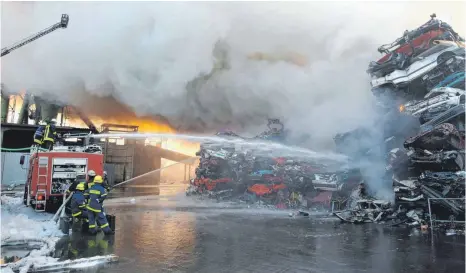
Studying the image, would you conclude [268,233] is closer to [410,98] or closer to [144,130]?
[410,98]

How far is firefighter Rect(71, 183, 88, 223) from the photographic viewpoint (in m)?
7.26

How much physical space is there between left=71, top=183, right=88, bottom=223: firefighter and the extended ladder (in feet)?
5.69

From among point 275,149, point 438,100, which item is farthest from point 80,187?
point 275,149

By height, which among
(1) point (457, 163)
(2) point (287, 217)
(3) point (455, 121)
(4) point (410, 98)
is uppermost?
(4) point (410, 98)

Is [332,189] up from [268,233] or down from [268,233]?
up

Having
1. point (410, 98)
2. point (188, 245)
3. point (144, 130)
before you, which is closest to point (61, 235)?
point (188, 245)

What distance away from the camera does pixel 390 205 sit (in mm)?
10008

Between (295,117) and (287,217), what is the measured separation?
8.15 metres

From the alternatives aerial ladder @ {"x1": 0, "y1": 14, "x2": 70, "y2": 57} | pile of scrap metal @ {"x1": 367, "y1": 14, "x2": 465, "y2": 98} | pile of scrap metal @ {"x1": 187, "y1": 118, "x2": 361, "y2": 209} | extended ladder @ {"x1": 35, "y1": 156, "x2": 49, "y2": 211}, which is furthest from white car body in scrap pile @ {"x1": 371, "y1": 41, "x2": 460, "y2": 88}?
aerial ladder @ {"x1": 0, "y1": 14, "x2": 70, "y2": 57}

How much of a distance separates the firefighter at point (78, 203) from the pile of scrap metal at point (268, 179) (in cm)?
852

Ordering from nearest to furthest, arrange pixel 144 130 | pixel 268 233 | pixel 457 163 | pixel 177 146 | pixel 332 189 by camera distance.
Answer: pixel 268 233 → pixel 457 163 → pixel 332 189 → pixel 144 130 → pixel 177 146

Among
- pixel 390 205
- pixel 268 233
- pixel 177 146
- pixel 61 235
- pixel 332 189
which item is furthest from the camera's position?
pixel 177 146

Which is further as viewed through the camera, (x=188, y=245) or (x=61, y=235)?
(x=61, y=235)

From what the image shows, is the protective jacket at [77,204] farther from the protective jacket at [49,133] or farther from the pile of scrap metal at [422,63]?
the pile of scrap metal at [422,63]
